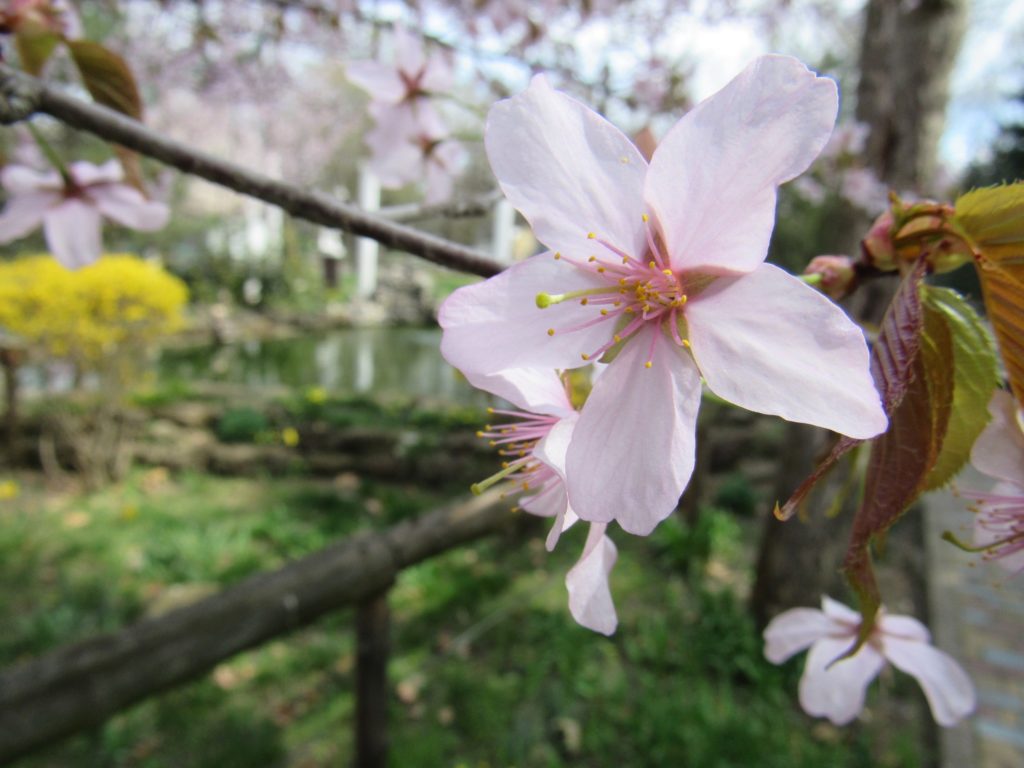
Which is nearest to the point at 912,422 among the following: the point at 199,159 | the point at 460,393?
the point at 199,159

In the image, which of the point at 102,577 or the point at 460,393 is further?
the point at 460,393

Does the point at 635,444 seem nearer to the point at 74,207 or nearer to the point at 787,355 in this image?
the point at 787,355

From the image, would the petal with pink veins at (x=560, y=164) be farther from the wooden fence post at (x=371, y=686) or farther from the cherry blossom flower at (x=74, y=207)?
the wooden fence post at (x=371, y=686)

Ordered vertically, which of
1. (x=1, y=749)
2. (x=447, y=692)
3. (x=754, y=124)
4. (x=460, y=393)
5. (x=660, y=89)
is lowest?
(x=447, y=692)

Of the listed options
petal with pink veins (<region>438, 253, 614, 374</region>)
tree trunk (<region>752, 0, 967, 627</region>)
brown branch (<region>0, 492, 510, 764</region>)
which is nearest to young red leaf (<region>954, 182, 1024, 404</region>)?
petal with pink veins (<region>438, 253, 614, 374</region>)

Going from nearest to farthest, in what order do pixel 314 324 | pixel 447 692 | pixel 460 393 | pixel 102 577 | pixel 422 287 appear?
pixel 447 692 < pixel 102 577 < pixel 460 393 < pixel 314 324 < pixel 422 287

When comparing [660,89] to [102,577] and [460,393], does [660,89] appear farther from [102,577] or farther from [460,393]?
[460,393]

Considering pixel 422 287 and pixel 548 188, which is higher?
pixel 422 287
